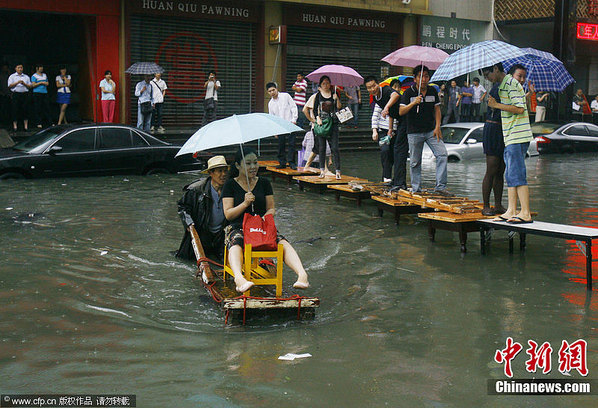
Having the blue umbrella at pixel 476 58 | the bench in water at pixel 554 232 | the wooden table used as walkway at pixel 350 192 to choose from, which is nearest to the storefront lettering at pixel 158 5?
the wooden table used as walkway at pixel 350 192

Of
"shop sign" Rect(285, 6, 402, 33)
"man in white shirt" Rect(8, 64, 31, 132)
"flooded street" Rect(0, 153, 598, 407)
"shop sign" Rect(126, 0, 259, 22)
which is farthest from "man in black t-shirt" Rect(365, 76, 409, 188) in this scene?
"shop sign" Rect(285, 6, 402, 33)

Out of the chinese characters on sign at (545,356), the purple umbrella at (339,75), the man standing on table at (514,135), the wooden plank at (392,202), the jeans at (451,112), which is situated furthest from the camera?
the jeans at (451,112)

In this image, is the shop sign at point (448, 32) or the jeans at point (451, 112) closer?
the jeans at point (451, 112)

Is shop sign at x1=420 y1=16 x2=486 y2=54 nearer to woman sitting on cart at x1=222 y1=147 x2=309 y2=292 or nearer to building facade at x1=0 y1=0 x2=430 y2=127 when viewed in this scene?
building facade at x1=0 y1=0 x2=430 y2=127

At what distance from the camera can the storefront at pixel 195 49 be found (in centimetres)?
2461

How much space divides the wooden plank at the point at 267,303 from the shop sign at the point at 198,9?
19.4 meters

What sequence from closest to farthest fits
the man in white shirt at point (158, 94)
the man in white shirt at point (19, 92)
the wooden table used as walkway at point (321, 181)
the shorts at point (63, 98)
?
1. the wooden table used as walkway at point (321, 181)
2. the man in white shirt at point (19, 92)
3. the shorts at point (63, 98)
4. the man in white shirt at point (158, 94)

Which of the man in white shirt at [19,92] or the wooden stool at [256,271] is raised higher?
the man in white shirt at [19,92]

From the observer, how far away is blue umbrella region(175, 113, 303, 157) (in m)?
7.33

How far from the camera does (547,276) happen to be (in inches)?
332

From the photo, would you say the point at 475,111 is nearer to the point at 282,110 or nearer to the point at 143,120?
the point at 143,120

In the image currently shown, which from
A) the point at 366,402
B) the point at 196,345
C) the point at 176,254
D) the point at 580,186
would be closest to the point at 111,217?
the point at 176,254

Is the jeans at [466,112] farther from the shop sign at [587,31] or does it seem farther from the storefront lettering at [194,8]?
the storefront lettering at [194,8]

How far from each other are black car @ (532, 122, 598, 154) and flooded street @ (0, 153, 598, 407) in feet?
43.6
